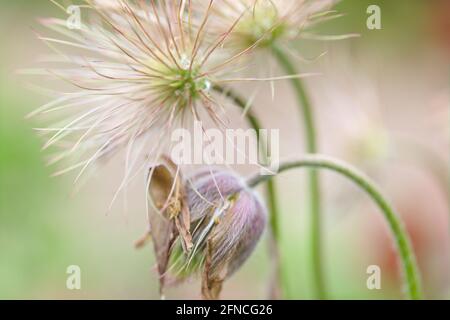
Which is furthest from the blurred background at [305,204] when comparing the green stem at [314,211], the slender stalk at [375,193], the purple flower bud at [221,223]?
the purple flower bud at [221,223]

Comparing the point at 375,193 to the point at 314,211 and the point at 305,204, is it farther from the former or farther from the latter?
the point at 305,204

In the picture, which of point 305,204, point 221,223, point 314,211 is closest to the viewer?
point 221,223

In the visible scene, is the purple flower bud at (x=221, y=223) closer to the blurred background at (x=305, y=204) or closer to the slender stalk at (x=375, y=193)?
the slender stalk at (x=375, y=193)

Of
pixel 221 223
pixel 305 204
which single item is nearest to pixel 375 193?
pixel 221 223

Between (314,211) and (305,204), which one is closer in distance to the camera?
(314,211)

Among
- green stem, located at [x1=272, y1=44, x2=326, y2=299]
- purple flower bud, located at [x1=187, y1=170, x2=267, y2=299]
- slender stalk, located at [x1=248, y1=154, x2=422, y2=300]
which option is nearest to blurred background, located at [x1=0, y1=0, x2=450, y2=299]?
green stem, located at [x1=272, y1=44, x2=326, y2=299]
